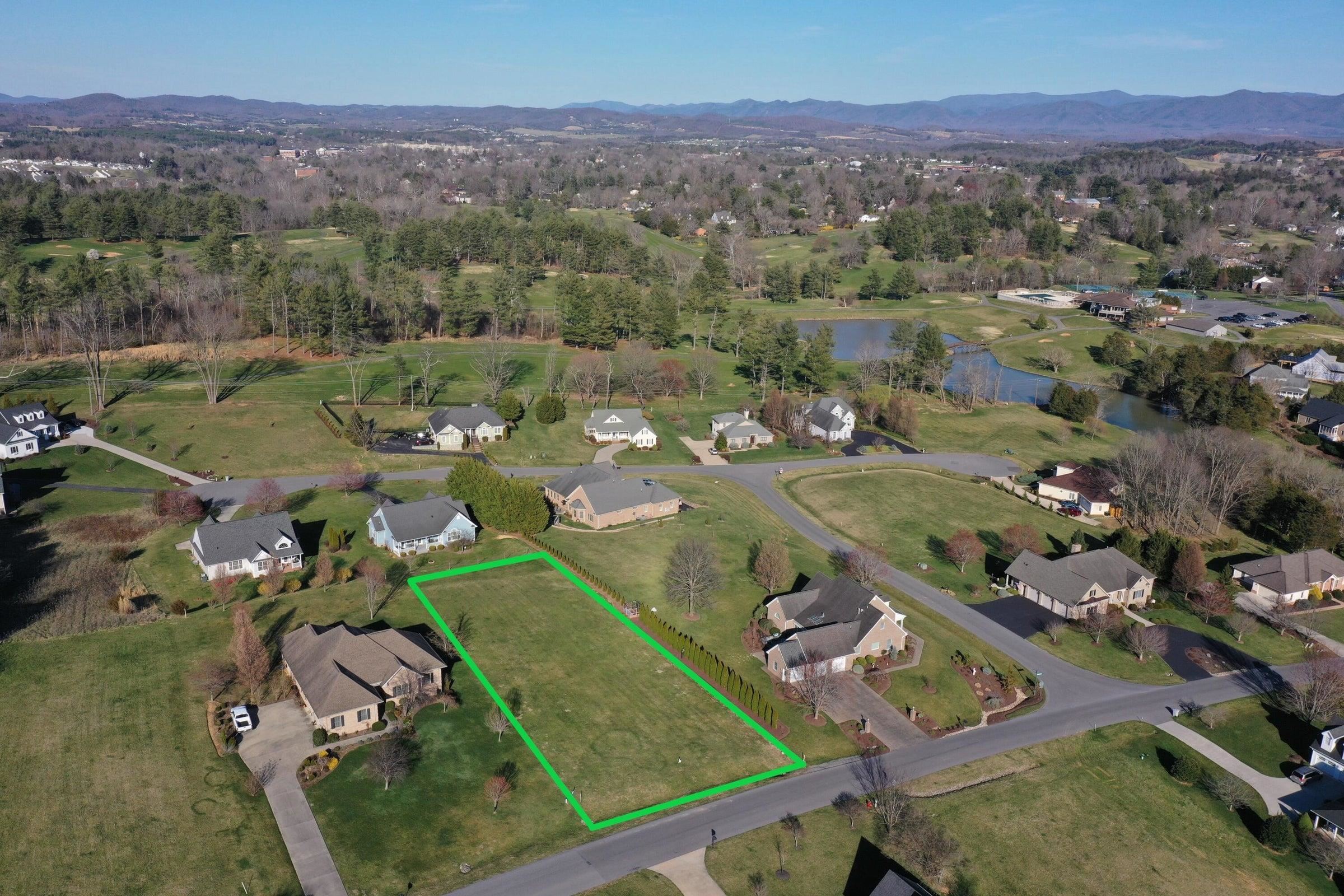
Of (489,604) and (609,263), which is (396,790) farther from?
(609,263)

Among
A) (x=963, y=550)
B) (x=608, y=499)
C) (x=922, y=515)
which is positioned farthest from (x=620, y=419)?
(x=963, y=550)

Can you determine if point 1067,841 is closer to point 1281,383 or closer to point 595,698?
point 595,698

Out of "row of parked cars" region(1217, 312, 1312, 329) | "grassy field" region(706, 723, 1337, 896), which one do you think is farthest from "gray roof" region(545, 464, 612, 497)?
"row of parked cars" region(1217, 312, 1312, 329)

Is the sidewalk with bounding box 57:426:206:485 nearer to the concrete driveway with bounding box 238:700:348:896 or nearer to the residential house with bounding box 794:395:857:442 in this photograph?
the concrete driveway with bounding box 238:700:348:896

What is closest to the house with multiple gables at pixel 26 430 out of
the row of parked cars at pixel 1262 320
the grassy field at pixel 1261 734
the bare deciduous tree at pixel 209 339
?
the bare deciduous tree at pixel 209 339

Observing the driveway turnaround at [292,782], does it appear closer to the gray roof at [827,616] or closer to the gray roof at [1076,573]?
the gray roof at [827,616]
